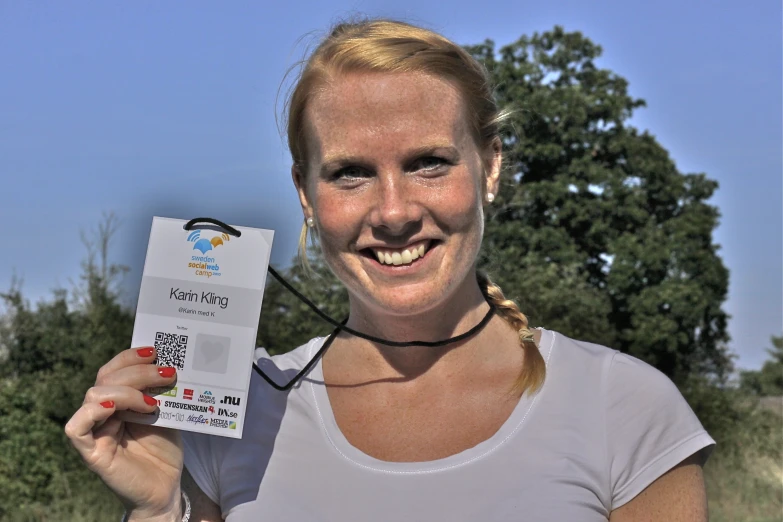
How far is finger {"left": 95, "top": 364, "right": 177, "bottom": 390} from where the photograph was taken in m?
1.98

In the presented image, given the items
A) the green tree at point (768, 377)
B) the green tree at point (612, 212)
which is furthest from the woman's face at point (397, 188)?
the green tree at point (612, 212)

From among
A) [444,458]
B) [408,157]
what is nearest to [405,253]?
[408,157]

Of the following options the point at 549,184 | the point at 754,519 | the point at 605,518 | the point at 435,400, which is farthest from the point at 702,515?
the point at 549,184

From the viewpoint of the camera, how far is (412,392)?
2316 mm

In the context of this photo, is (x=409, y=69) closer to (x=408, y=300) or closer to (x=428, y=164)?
(x=428, y=164)

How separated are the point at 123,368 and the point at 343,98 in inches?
31.8

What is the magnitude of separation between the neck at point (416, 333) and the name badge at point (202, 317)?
1.23ft

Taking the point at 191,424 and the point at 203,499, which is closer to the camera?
the point at 191,424

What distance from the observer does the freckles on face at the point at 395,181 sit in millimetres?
2113

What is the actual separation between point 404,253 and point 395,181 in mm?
170

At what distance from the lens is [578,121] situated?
939 inches

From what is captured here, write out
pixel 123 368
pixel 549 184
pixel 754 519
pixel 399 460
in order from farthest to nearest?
pixel 549 184
pixel 754 519
pixel 399 460
pixel 123 368

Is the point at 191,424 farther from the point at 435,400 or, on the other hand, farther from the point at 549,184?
the point at 549,184

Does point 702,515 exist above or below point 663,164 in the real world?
below
